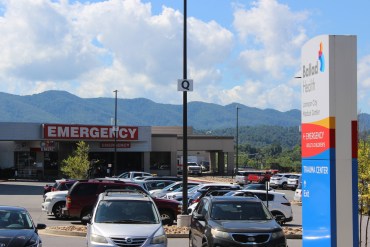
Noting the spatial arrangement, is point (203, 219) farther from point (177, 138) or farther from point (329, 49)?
point (177, 138)

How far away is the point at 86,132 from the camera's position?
7088cm

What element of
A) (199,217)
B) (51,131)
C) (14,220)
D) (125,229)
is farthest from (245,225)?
(51,131)

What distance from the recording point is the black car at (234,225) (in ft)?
44.6

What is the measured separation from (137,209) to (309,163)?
18.1ft

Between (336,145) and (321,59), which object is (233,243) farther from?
(321,59)

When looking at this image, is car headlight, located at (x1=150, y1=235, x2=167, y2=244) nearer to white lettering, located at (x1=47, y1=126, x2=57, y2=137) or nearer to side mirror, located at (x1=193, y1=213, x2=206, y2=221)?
side mirror, located at (x1=193, y1=213, x2=206, y2=221)

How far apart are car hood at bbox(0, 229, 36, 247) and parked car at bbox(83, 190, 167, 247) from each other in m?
1.34

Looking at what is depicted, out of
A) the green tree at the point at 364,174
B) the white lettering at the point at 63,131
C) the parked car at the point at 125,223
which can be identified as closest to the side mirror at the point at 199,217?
the parked car at the point at 125,223

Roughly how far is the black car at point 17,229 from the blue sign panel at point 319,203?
5.79 metres

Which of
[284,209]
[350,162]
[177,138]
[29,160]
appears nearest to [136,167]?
[177,138]

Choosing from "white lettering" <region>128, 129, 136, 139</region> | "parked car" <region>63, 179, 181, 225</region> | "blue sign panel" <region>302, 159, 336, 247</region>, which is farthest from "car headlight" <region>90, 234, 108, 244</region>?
"white lettering" <region>128, 129, 136, 139</region>

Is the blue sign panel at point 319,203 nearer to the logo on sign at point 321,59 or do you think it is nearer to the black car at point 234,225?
the logo on sign at point 321,59

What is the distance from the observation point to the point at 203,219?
14.9 meters

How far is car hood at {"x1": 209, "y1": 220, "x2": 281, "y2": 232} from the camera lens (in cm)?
1373
